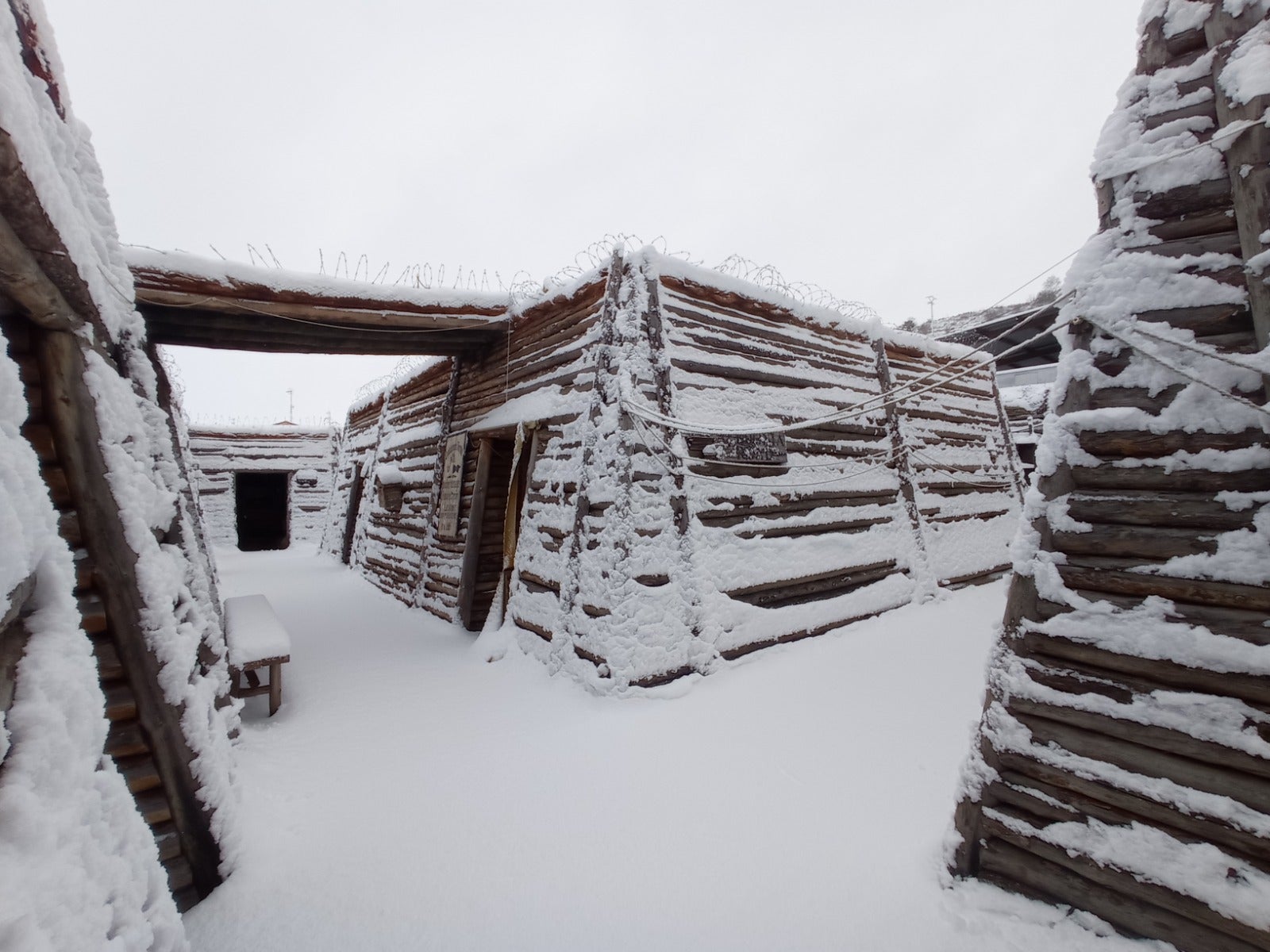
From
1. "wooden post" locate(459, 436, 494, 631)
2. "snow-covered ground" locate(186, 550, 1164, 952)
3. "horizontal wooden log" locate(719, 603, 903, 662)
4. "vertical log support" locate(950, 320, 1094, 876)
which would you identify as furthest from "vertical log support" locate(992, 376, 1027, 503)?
"wooden post" locate(459, 436, 494, 631)

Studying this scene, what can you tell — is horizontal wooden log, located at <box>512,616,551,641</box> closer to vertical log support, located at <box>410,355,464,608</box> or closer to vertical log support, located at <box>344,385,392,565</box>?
vertical log support, located at <box>410,355,464,608</box>

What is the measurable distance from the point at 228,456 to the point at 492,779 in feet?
55.6

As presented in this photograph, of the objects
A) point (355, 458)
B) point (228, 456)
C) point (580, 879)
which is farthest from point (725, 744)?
point (228, 456)

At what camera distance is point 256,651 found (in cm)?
476

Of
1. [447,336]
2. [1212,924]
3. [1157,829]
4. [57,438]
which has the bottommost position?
[1212,924]

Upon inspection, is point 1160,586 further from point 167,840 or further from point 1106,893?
point 167,840

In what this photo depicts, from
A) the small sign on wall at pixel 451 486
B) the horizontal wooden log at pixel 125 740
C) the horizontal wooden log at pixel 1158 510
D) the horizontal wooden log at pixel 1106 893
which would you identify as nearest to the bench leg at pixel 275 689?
the horizontal wooden log at pixel 125 740

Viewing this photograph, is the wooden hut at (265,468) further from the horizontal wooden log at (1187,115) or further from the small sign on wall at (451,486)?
the horizontal wooden log at (1187,115)

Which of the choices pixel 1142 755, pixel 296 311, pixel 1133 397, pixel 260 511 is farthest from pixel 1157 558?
pixel 260 511

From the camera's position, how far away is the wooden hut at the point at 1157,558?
2.11m

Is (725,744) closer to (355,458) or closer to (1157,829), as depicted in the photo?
(1157,829)

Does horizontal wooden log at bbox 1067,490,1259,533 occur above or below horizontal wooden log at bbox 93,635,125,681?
above

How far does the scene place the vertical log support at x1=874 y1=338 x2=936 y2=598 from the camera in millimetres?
7484

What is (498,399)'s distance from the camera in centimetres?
753
